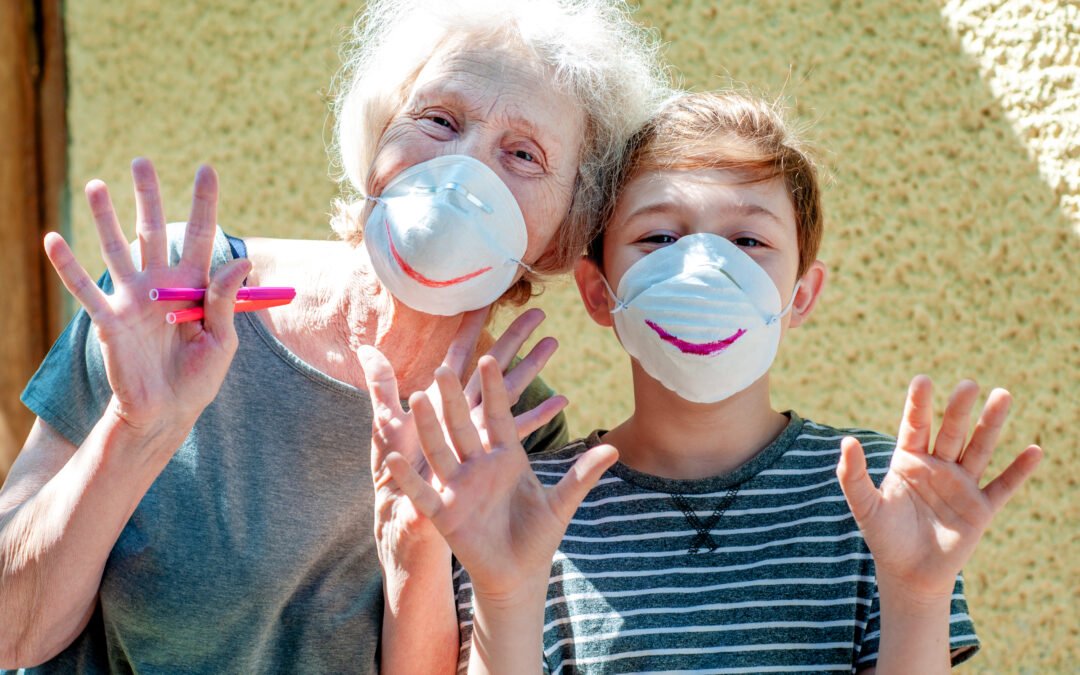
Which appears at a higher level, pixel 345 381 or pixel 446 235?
pixel 446 235

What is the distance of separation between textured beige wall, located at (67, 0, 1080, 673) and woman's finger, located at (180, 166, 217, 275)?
0.93 metres

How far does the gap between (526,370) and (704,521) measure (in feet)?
1.15

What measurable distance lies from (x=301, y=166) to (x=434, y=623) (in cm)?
143

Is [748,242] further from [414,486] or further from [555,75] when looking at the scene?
[414,486]

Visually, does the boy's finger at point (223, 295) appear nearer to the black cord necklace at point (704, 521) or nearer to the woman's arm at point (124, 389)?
the woman's arm at point (124, 389)

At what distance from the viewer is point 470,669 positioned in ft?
4.67

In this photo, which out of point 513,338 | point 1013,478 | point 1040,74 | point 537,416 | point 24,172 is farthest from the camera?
point 24,172

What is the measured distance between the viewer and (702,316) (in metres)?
1.52

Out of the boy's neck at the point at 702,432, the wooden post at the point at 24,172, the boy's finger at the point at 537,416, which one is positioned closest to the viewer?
the boy's finger at the point at 537,416

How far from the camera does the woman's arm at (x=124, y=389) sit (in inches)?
51.9

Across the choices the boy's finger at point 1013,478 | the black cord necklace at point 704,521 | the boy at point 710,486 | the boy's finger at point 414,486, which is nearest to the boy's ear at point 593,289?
the boy at point 710,486

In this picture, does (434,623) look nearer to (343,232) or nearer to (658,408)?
(658,408)

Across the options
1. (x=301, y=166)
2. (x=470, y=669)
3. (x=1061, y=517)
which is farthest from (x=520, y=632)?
(x=301, y=166)

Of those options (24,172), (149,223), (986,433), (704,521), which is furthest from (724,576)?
(24,172)
